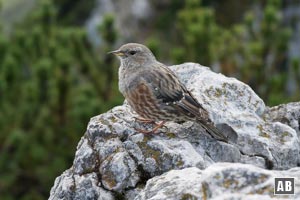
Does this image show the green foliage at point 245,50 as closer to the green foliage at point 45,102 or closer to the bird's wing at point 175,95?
the green foliage at point 45,102

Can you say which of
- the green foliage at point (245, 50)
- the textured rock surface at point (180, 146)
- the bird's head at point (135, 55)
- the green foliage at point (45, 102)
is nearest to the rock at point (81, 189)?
the textured rock surface at point (180, 146)

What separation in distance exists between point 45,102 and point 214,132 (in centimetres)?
697

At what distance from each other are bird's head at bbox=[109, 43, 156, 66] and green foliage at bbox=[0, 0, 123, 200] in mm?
4627

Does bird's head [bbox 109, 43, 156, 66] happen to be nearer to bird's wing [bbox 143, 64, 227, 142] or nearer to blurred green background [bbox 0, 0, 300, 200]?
bird's wing [bbox 143, 64, 227, 142]

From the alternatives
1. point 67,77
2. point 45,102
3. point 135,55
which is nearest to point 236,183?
point 135,55

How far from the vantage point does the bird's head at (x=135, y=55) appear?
6.77m

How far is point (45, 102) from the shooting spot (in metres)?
12.4

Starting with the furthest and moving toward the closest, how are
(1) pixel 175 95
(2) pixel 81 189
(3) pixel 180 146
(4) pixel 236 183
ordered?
1. (1) pixel 175 95
2. (3) pixel 180 146
3. (2) pixel 81 189
4. (4) pixel 236 183

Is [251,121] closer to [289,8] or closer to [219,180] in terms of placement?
[219,180]

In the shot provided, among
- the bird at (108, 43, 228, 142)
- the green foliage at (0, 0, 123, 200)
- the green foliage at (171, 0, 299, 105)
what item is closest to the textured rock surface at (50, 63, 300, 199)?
the bird at (108, 43, 228, 142)

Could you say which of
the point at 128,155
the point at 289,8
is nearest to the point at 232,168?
the point at 128,155

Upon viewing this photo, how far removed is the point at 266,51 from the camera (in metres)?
14.0

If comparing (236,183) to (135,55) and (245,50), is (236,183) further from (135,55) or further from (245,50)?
(245,50)

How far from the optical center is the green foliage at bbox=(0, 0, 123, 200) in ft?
39.3
